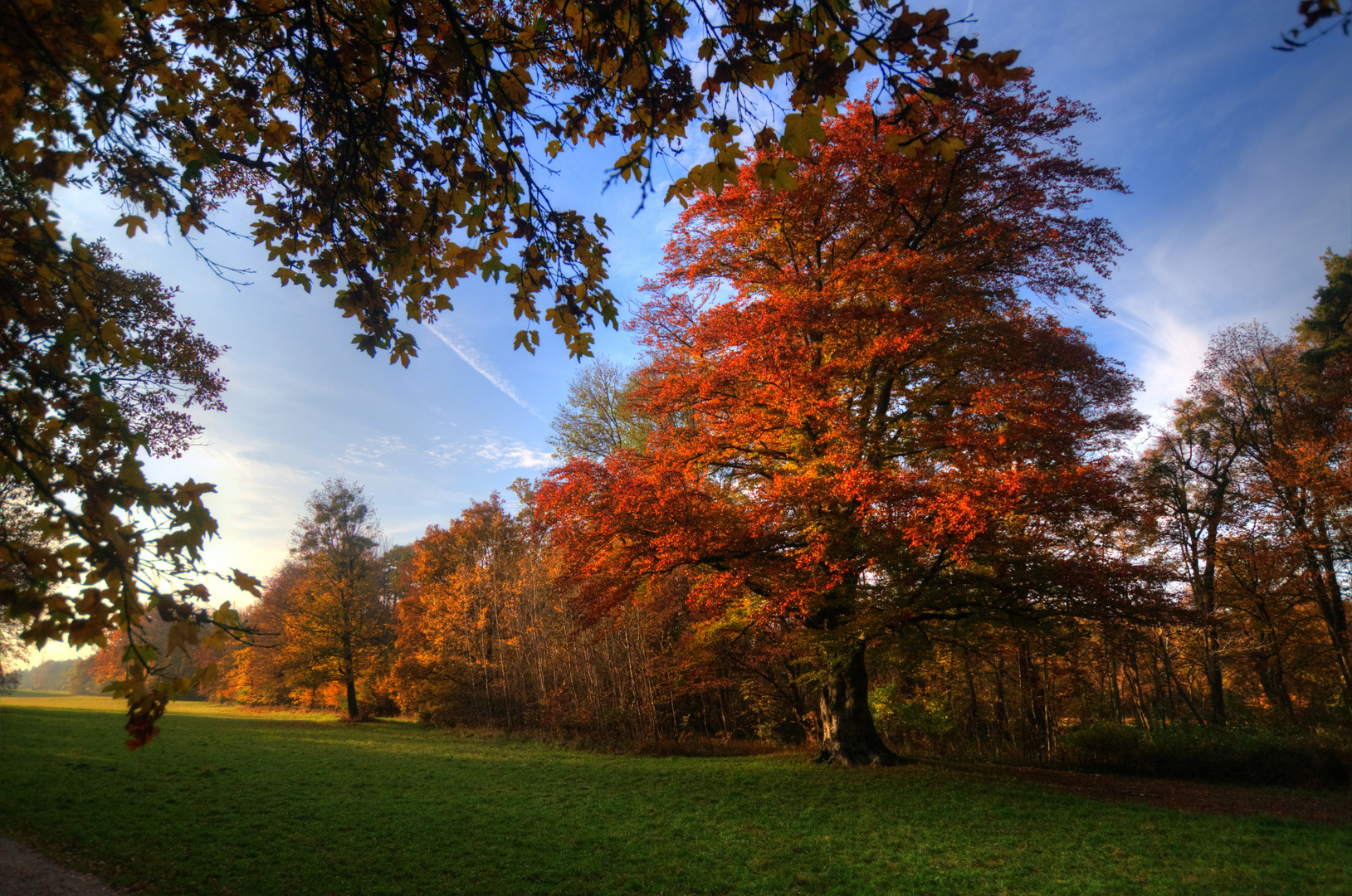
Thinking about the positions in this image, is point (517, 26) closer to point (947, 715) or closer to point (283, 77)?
point (283, 77)

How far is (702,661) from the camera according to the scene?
1395 cm

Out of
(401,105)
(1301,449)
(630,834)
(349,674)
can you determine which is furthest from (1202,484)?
(349,674)

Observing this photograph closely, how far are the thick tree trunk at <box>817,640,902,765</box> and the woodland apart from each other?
3.3 inches

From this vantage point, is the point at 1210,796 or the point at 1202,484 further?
the point at 1202,484

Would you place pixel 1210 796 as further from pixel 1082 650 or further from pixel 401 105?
pixel 401 105

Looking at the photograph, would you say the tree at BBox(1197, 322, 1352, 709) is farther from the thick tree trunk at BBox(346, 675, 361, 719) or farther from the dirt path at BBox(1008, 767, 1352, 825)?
the thick tree trunk at BBox(346, 675, 361, 719)

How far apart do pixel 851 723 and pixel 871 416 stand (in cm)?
567

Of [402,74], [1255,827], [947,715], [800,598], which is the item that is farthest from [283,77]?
[947,715]

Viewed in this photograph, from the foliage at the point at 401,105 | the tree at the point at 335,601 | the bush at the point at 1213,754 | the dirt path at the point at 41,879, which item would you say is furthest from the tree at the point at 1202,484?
the tree at the point at 335,601

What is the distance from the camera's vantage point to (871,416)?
1027 centimetres

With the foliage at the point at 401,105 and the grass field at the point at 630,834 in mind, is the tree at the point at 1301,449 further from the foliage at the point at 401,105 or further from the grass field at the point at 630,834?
the foliage at the point at 401,105

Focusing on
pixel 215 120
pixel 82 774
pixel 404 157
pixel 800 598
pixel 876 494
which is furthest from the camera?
pixel 82 774

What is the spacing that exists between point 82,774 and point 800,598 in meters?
12.2

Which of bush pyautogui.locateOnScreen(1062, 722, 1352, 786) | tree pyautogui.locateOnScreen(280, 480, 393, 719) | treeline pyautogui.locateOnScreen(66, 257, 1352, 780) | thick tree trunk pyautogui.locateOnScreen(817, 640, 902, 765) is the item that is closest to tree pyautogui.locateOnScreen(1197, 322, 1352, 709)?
treeline pyautogui.locateOnScreen(66, 257, 1352, 780)
